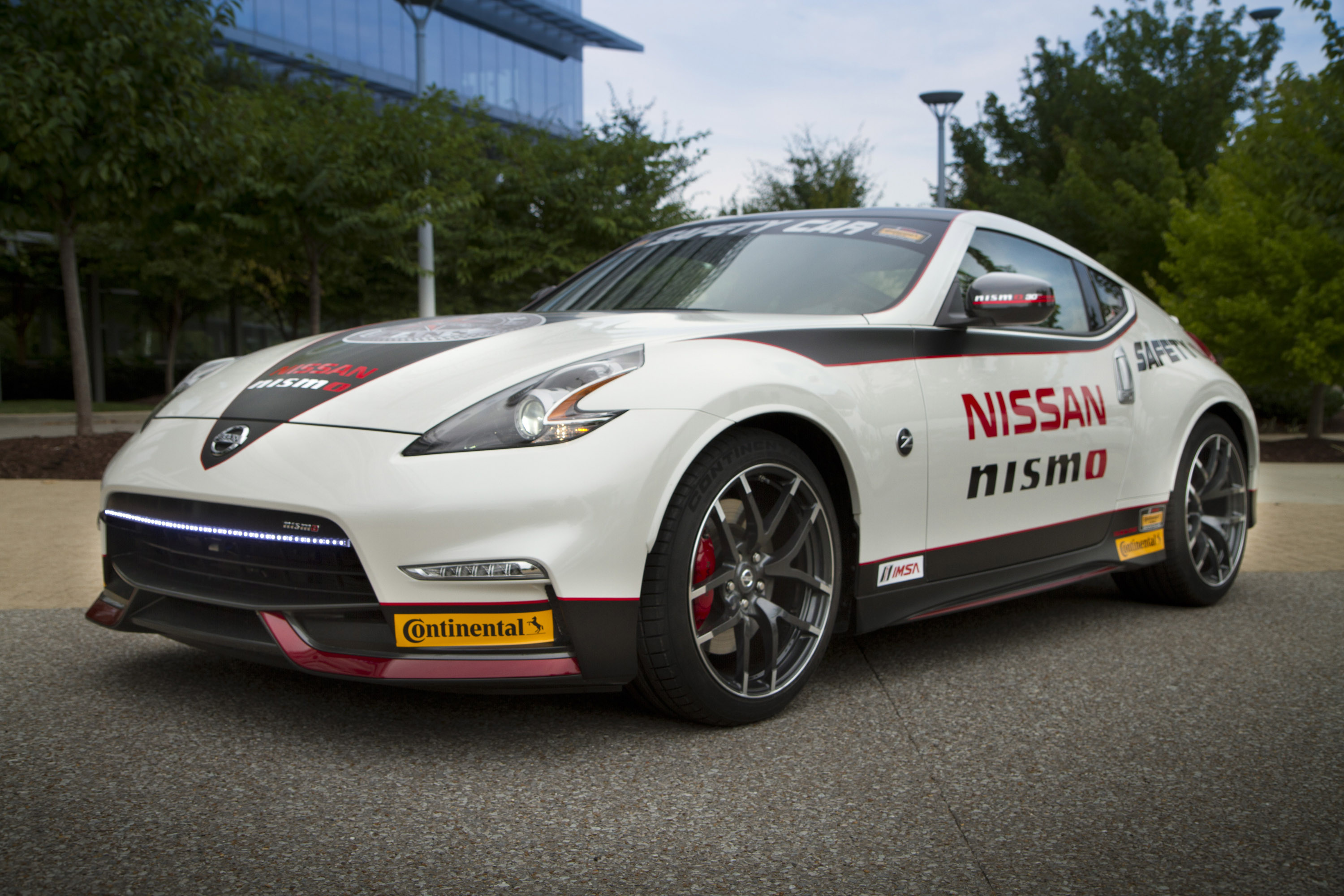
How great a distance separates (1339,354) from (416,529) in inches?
530

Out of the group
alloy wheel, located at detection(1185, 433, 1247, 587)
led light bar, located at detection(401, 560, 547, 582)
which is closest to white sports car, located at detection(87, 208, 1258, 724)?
led light bar, located at detection(401, 560, 547, 582)

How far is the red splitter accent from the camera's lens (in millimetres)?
2680

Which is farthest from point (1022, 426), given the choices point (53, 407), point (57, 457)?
point (53, 407)

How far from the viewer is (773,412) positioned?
3.09 metres

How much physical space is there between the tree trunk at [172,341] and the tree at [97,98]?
51.5 feet

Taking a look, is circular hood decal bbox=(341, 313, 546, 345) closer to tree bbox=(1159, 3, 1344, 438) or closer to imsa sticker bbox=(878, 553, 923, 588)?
imsa sticker bbox=(878, 553, 923, 588)

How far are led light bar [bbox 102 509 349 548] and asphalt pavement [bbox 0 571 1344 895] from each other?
0.54m

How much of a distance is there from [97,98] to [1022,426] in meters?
8.23

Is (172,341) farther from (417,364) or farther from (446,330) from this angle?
(417,364)

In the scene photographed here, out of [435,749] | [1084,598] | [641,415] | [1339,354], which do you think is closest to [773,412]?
[641,415]

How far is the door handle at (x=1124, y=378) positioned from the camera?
4.36 metres

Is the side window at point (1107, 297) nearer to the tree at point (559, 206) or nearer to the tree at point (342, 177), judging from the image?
the tree at point (342, 177)

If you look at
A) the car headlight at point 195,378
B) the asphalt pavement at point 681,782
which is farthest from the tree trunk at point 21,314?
the asphalt pavement at point 681,782

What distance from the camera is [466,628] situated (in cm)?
269
